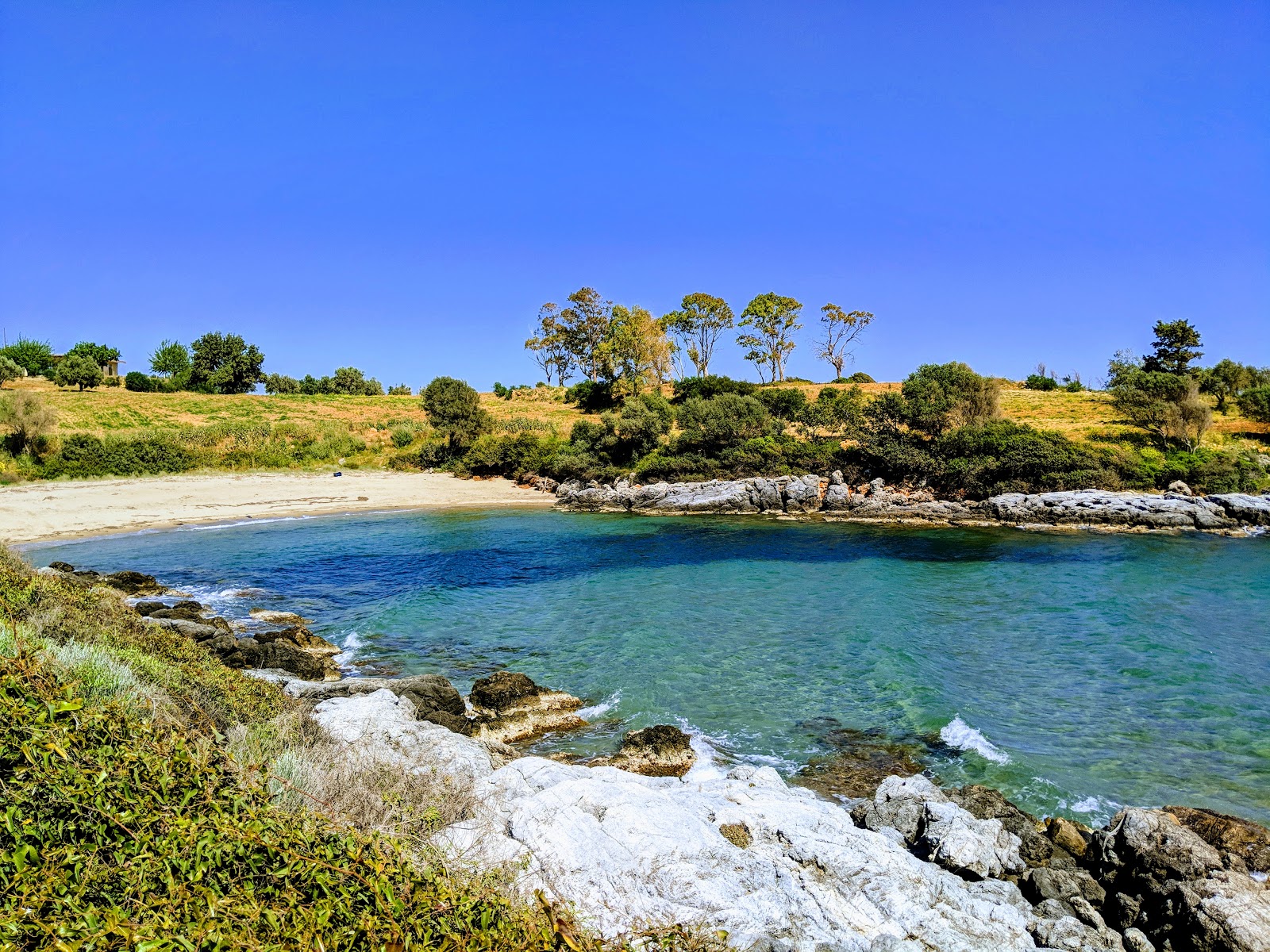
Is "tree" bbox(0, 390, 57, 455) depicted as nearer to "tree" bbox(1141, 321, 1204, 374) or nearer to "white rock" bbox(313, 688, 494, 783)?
"white rock" bbox(313, 688, 494, 783)

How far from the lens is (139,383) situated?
69.5 meters

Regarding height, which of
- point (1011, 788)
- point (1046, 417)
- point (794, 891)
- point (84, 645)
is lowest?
point (1011, 788)

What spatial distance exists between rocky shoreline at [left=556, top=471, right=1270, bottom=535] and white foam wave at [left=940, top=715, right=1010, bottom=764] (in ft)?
82.5

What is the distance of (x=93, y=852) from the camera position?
9.69ft

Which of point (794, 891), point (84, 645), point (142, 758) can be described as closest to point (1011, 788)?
point (794, 891)

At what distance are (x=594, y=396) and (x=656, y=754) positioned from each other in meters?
64.4

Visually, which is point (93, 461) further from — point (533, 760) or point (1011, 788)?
point (1011, 788)

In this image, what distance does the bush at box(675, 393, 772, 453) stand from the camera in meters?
45.7

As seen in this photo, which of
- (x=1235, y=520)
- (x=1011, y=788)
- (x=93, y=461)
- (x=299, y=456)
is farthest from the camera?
(x=299, y=456)

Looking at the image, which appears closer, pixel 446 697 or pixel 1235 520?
pixel 446 697

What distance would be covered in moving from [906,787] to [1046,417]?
172 ft

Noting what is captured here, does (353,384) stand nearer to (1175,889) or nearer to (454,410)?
(454,410)

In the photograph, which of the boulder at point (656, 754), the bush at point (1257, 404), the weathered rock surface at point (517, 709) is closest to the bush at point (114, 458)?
the weathered rock surface at point (517, 709)

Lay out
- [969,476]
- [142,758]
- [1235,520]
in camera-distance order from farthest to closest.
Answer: [969,476], [1235,520], [142,758]
